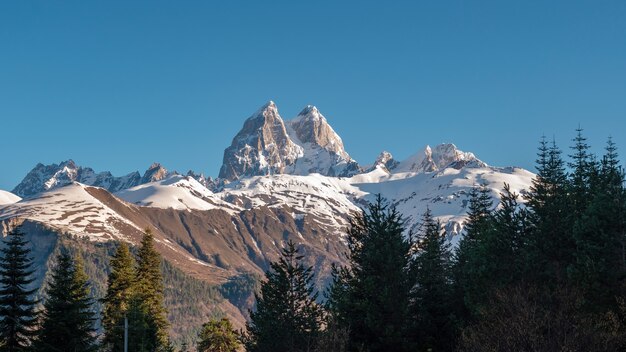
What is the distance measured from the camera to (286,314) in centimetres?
5534

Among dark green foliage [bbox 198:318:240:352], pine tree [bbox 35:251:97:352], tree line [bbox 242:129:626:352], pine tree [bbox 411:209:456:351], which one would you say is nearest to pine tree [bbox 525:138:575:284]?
tree line [bbox 242:129:626:352]

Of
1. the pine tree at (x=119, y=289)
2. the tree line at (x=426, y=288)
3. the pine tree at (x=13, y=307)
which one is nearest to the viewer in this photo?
the tree line at (x=426, y=288)

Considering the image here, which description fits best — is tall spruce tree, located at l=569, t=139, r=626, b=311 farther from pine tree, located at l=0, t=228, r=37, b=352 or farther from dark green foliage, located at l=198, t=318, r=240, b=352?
dark green foliage, located at l=198, t=318, r=240, b=352

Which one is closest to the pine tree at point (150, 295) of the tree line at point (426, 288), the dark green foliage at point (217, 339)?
the dark green foliage at point (217, 339)

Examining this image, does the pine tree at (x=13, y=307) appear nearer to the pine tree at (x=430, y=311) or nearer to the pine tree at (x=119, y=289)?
the pine tree at (x=119, y=289)

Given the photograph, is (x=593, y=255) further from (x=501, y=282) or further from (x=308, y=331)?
(x=308, y=331)

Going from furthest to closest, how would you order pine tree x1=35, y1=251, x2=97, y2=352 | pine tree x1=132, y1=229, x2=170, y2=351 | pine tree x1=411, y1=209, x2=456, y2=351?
pine tree x1=132, y1=229, x2=170, y2=351 → pine tree x1=35, y1=251, x2=97, y2=352 → pine tree x1=411, y1=209, x2=456, y2=351

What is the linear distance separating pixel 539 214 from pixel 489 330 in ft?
80.6

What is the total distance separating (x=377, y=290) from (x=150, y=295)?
4140cm

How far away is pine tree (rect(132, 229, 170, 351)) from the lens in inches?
3091

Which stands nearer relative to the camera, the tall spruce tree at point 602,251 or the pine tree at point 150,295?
the tall spruce tree at point 602,251

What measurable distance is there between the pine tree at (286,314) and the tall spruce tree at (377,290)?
2477 mm

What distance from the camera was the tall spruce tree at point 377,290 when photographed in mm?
50719

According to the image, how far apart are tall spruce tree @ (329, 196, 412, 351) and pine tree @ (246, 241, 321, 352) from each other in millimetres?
2477
